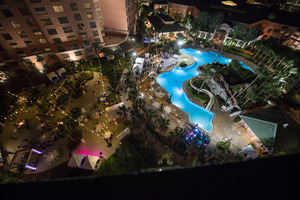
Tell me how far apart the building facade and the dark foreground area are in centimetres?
4166

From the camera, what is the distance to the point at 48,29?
3312 cm

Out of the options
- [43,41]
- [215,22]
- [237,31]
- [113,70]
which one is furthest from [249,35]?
[43,41]

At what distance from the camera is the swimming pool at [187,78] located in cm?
3359

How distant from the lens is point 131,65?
41.6m

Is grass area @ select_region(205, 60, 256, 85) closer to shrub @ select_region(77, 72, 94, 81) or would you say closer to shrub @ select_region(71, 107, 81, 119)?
shrub @ select_region(77, 72, 94, 81)

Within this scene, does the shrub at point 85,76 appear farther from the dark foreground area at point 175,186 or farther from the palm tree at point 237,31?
the palm tree at point 237,31

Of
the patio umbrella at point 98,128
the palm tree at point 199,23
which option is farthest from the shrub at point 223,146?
→ the palm tree at point 199,23

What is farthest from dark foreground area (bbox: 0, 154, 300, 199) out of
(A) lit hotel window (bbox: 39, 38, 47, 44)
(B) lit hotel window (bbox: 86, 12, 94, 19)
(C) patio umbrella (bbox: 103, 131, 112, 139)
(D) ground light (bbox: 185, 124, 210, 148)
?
(A) lit hotel window (bbox: 39, 38, 47, 44)

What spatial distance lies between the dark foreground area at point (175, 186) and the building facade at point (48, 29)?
41655mm

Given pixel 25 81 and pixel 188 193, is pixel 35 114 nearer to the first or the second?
pixel 25 81

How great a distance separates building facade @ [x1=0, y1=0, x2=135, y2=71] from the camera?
29.5 m

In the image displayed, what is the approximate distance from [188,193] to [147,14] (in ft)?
256

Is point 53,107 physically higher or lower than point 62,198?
lower

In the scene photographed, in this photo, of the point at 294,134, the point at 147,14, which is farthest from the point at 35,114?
the point at 147,14
